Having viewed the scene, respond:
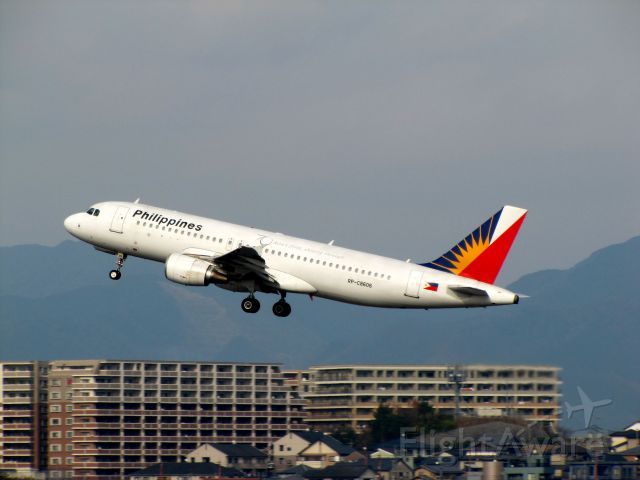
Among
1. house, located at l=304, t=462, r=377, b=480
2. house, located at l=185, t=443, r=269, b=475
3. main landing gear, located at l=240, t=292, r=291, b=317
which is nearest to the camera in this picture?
main landing gear, located at l=240, t=292, r=291, b=317

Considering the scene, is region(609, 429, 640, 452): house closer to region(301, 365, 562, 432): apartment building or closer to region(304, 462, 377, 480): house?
region(301, 365, 562, 432): apartment building

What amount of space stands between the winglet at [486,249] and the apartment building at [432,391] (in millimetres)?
23766

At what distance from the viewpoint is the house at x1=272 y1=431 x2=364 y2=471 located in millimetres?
107062

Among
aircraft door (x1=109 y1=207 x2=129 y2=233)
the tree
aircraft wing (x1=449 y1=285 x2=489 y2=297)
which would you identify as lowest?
the tree

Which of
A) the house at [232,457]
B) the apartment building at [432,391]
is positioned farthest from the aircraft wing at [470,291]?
the house at [232,457]

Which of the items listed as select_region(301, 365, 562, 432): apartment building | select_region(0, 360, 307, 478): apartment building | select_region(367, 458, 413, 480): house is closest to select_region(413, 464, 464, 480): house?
select_region(367, 458, 413, 480): house

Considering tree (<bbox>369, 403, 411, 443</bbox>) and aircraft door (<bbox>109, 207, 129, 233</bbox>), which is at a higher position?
aircraft door (<bbox>109, 207, 129, 233</bbox>)

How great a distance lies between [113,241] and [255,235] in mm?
8499

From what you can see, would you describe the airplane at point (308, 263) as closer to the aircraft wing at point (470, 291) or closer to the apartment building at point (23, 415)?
the aircraft wing at point (470, 291)

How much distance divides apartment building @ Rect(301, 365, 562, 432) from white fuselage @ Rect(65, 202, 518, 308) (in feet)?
80.7

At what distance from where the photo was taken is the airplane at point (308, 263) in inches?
2477

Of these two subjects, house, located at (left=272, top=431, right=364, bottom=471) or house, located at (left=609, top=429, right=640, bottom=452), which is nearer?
house, located at (left=609, top=429, right=640, bottom=452)

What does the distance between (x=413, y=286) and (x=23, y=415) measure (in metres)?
71.6

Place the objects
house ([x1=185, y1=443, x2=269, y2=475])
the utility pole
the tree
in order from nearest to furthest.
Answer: the utility pole, the tree, house ([x1=185, y1=443, x2=269, y2=475])
